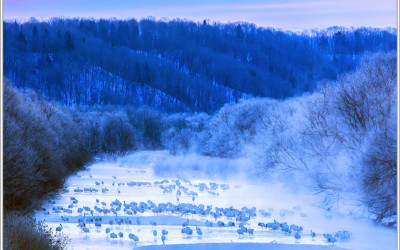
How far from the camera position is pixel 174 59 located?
37031 millimetres

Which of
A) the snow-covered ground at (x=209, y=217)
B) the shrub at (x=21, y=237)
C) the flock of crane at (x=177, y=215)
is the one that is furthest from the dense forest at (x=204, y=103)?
the flock of crane at (x=177, y=215)

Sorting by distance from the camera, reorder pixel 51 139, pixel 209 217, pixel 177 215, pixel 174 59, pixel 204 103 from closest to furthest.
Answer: pixel 209 217 → pixel 177 215 → pixel 51 139 → pixel 174 59 → pixel 204 103

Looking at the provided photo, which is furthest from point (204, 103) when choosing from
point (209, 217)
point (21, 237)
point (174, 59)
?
point (21, 237)

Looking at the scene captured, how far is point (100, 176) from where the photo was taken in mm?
28359

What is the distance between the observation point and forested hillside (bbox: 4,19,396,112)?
20734mm

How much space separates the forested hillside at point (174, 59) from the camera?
68.0ft

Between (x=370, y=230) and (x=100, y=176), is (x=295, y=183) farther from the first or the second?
(x=100, y=176)

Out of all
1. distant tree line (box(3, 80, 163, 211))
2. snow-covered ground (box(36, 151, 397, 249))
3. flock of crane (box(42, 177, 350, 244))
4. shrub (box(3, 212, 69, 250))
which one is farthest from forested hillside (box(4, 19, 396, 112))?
shrub (box(3, 212, 69, 250))

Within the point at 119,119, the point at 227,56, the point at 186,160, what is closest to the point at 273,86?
the point at 227,56

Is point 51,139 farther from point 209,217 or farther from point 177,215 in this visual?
point 209,217

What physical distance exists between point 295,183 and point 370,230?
686cm

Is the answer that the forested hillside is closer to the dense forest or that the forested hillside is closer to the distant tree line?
the dense forest

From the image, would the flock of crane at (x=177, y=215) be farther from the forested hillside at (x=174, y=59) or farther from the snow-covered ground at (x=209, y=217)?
the forested hillside at (x=174, y=59)

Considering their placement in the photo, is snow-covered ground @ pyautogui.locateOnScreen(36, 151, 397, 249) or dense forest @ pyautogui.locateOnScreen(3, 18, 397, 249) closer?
snow-covered ground @ pyautogui.locateOnScreen(36, 151, 397, 249)
